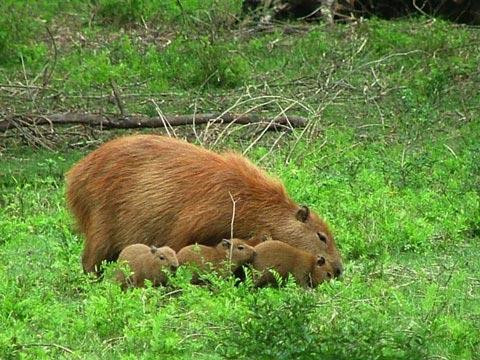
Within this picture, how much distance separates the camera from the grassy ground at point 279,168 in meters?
6.48

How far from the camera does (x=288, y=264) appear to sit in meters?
7.73

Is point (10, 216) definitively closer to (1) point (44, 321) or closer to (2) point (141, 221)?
(2) point (141, 221)

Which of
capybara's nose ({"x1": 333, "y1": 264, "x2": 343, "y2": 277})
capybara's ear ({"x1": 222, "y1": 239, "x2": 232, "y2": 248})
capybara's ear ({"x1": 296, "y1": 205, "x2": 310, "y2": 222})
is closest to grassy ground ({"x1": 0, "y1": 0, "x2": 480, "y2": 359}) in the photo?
capybara's nose ({"x1": 333, "y1": 264, "x2": 343, "y2": 277})

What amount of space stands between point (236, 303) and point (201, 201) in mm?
1142

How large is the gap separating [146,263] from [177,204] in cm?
59

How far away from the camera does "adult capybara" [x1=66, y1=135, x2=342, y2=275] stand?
26.3 ft

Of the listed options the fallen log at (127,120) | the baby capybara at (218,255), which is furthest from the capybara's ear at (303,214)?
the fallen log at (127,120)

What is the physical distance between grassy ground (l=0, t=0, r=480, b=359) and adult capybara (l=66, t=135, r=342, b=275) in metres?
0.30

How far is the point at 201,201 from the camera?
8039 mm

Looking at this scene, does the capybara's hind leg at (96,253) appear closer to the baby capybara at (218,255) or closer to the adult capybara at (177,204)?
the adult capybara at (177,204)

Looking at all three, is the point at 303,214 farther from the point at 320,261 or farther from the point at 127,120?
the point at 127,120

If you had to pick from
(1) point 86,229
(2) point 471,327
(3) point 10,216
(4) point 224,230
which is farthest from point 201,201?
(3) point 10,216

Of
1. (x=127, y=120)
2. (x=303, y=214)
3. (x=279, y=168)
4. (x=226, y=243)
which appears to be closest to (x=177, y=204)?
(x=226, y=243)

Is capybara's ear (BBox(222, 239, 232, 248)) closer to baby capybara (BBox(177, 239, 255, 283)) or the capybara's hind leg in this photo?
baby capybara (BBox(177, 239, 255, 283))
